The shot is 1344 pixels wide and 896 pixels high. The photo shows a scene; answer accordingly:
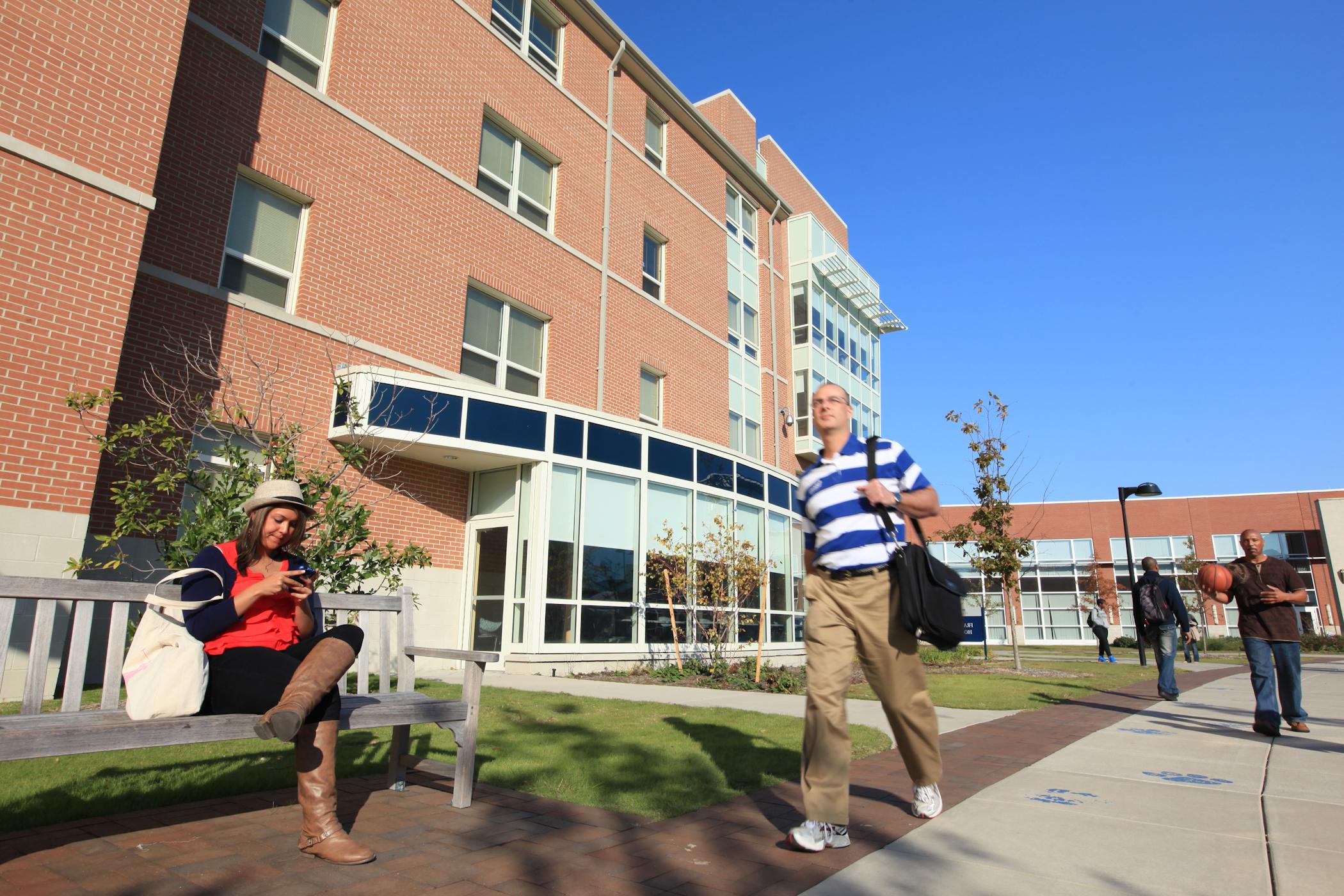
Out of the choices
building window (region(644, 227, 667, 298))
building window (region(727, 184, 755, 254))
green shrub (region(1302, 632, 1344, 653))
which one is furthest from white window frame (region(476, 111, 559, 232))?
green shrub (region(1302, 632, 1344, 653))

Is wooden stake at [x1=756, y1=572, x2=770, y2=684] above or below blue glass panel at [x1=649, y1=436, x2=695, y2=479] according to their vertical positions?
below

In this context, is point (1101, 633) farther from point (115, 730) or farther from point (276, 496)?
point (115, 730)

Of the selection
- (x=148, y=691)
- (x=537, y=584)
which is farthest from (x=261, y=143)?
(x=148, y=691)

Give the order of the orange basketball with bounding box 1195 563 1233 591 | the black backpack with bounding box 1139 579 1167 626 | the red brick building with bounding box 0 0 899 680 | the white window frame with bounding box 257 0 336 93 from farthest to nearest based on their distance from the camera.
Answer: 1. the white window frame with bounding box 257 0 336 93
2. the black backpack with bounding box 1139 579 1167 626
3. the red brick building with bounding box 0 0 899 680
4. the orange basketball with bounding box 1195 563 1233 591

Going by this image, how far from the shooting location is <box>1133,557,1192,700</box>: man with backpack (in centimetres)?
974

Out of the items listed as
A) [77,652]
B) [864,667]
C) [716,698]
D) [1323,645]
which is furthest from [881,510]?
[1323,645]

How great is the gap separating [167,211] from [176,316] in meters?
1.34

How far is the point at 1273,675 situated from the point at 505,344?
11794 mm

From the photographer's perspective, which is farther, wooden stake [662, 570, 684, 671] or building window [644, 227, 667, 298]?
building window [644, 227, 667, 298]

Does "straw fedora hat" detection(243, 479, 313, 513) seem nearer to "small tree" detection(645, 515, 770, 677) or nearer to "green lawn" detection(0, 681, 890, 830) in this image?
"green lawn" detection(0, 681, 890, 830)

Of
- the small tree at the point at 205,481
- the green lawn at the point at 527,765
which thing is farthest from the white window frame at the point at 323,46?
the green lawn at the point at 527,765

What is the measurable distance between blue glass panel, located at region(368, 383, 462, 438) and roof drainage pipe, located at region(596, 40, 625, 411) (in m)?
4.68

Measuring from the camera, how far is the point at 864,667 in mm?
3656

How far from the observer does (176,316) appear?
945 centimetres
